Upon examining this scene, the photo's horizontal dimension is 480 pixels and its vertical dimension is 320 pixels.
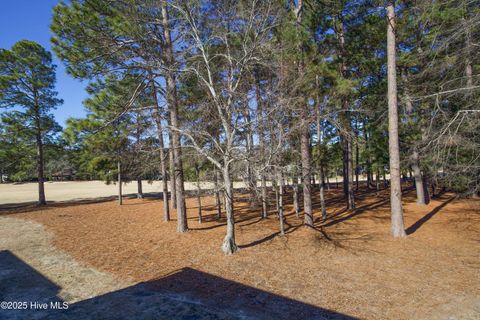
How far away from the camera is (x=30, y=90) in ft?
58.0

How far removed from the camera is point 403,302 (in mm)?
4609

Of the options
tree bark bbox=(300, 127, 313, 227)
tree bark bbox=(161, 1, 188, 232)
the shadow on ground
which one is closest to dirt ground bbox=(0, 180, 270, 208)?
tree bark bbox=(161, 1, 188, 232)

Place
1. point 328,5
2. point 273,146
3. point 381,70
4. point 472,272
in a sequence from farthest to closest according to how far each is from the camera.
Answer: point 381,70
point 328,5
point 273,146
point 472,272

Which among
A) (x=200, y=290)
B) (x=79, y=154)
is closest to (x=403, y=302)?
(x=200, y=290)

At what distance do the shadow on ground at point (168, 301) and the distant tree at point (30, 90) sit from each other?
1599 centimetres

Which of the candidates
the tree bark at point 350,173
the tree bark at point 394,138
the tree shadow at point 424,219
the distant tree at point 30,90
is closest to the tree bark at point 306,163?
the tree bark at point 394,138

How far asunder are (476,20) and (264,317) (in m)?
9.05

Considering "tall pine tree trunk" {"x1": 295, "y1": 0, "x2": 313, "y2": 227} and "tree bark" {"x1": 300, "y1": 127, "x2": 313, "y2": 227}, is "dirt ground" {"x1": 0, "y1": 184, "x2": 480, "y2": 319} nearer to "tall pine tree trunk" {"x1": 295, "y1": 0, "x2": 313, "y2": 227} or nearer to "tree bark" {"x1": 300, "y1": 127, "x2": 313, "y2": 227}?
"tree bark" {"x1": 300, "y1": 127, "x2": 313, "y2": 227}

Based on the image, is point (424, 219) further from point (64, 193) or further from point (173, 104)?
point (64, 193)

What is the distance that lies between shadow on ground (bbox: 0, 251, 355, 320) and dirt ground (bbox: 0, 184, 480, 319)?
1.6 inches

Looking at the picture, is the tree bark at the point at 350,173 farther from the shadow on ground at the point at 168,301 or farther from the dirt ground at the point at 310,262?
the shadow on ground at the point at 168,301

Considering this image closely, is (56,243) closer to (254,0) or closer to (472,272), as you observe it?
(254,0)

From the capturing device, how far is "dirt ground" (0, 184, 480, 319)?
4660 mm

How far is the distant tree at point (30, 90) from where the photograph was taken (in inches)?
657
